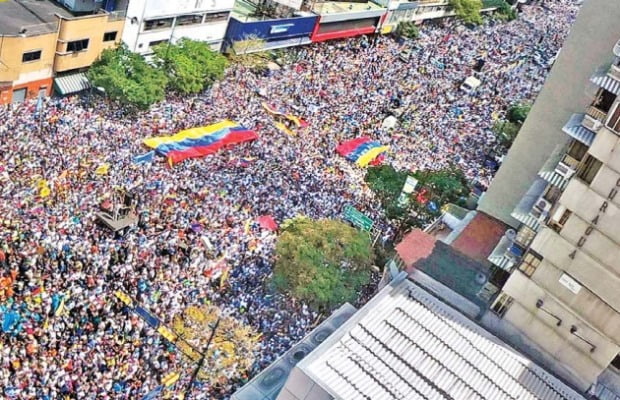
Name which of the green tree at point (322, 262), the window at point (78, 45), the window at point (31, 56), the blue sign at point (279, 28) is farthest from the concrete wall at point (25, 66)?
the blue sign at point (279, 28)

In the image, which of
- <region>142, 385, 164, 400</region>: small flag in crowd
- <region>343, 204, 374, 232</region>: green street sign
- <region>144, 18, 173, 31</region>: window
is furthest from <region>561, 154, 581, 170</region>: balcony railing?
<region>144, 18, 173, 31</region>: window

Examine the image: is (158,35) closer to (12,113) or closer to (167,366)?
(12,113)

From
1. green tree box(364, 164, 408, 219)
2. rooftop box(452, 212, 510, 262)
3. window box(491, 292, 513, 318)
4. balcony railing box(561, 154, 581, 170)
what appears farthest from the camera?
green tree box(364, 164, 408, 219)

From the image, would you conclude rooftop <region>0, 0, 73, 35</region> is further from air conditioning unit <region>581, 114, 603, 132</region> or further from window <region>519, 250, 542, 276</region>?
air conditioning unit <region>581, 114, 603, 132</region>

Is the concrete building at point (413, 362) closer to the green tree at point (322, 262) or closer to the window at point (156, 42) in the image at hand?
the green tree at point (322, 262)

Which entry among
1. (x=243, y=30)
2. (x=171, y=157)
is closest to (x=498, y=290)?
(x=171, y=157)
